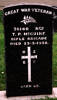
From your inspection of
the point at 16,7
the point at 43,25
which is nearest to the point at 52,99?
the point at 43,25

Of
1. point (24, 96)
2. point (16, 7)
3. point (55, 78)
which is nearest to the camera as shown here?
point (16, 7)

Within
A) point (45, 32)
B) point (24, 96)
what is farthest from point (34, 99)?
point (45, 32)

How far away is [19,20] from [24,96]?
1.45 metres

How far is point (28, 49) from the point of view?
654 centimetres

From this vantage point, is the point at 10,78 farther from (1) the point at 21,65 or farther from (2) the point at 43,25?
(2) the point at 43,25

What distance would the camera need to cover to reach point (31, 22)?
21.0 ft

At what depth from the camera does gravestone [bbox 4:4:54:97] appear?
636 cm

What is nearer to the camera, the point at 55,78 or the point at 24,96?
the point at 24,96

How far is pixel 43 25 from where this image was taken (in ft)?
21.2

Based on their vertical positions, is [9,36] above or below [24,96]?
above

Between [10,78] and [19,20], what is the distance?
1092 millimetres

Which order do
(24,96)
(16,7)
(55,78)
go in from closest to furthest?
(16,7) < (24,96) < (55,78)

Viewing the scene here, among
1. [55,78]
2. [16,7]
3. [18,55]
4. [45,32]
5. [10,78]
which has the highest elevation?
[16,7]

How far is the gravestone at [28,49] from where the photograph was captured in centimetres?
636
